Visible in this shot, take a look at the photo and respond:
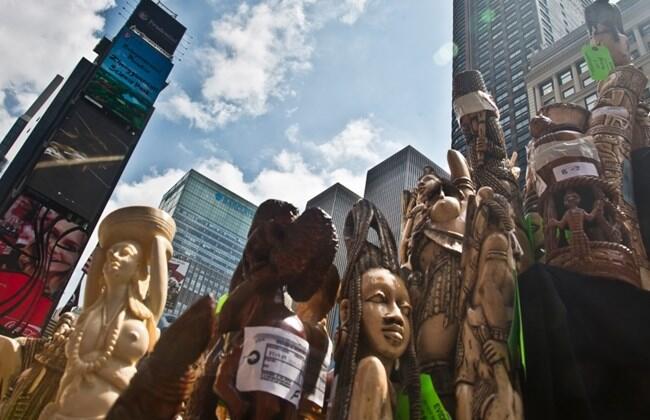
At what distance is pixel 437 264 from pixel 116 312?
138 cm

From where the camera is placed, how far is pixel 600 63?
2875 millimetres

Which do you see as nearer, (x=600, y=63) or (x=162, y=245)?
(x=162, y=245)

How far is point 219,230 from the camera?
41.0 meters

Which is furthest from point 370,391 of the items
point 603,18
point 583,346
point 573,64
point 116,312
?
point 573,64

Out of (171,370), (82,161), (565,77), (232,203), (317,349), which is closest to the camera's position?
(171,370)

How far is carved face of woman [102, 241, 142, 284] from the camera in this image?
207cm

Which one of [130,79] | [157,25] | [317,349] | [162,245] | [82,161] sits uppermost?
[157,25]

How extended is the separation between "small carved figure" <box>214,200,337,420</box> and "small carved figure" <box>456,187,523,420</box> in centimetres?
49

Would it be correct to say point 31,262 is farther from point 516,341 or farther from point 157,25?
point 516,341

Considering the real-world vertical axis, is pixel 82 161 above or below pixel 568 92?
below

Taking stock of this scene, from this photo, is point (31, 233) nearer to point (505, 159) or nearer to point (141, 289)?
point (141, 289)

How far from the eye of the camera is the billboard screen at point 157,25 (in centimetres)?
1391

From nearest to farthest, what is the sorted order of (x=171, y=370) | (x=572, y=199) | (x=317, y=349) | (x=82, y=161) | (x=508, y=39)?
(x=171, y=370)
(x=317, y=349)
(x=572, y=199)
(x=82, y=161)
(x=508, y=39)

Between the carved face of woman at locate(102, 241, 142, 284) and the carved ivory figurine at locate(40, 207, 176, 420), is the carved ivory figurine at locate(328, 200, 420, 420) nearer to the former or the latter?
the carved ivory figurine at locate(40, 207, 176, 420)
